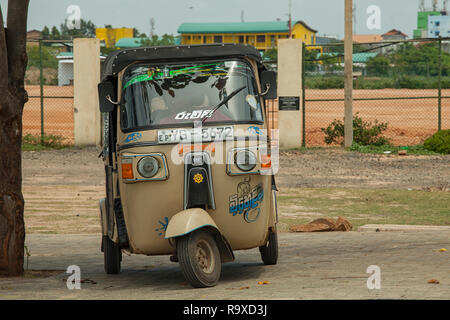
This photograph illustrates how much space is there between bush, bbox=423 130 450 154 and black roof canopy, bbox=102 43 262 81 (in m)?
15.2

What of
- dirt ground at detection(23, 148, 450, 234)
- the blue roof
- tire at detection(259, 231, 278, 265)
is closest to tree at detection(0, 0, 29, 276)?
tire at detection(259, 231, 278, 265)

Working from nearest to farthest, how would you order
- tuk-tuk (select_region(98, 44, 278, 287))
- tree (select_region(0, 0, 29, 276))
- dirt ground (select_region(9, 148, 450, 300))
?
dirt ground (select_region(9, 148, 450, 300)), tuk-tuk (select_region(98, 44, 278, 287)), tree (select_region(0, 0, 29, 276))

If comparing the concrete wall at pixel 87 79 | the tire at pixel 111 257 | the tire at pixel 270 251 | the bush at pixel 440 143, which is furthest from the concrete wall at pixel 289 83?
the tire at pixel 111 257

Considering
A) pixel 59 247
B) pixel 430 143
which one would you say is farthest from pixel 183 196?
pixel 430 143

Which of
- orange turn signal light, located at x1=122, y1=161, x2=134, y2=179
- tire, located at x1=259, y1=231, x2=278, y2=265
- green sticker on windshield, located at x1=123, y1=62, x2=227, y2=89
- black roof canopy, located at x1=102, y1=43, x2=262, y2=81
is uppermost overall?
black roof canopy, located at x1=102, y1=43, x2=262, y2=81

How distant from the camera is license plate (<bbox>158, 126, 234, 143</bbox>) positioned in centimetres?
838

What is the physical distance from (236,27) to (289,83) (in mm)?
82225

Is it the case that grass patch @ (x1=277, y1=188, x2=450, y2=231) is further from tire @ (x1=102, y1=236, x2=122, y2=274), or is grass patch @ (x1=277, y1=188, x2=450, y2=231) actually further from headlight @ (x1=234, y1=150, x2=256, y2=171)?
headlight @ (x1=234, y1=150, x2=256, y2=171)

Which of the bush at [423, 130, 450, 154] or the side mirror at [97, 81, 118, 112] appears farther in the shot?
the bush at [423, 130, 450, 154]

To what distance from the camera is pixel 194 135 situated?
8.41m

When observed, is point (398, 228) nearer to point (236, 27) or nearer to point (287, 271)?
point (287, 271)

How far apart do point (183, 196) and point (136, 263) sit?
2694mm
